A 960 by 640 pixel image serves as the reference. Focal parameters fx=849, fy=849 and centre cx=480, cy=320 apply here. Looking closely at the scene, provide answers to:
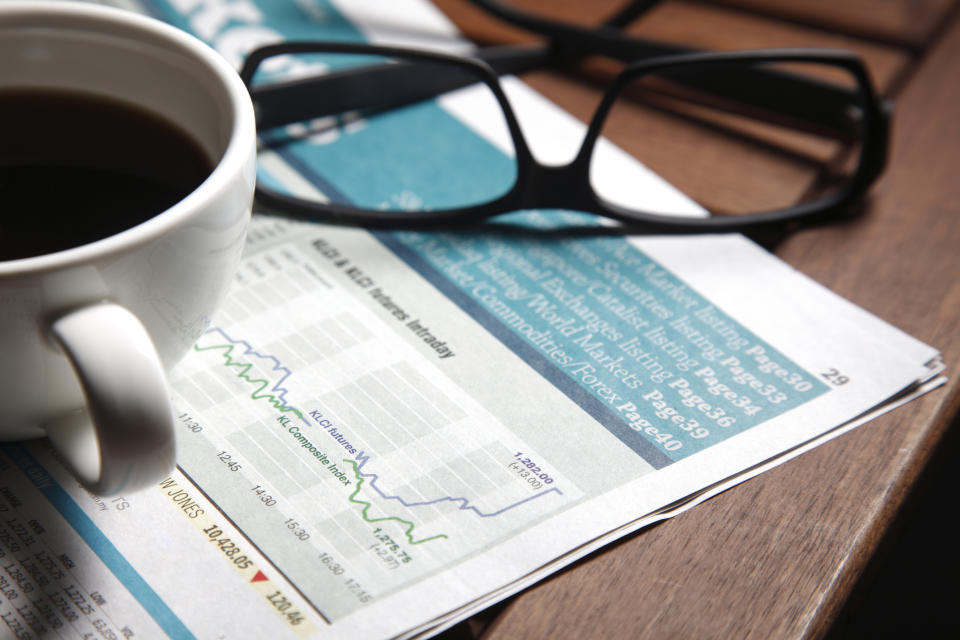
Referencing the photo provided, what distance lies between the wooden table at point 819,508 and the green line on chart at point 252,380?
12 cm

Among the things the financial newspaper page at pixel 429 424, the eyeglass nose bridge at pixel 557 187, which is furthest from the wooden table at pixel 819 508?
the eyeglass nose bridge at pixel 557 187

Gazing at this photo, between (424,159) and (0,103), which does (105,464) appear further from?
(424,159)

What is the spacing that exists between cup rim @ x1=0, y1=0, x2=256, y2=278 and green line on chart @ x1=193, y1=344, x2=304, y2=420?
84mm

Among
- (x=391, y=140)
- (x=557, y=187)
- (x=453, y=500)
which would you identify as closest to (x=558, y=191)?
(x=557, y=187)

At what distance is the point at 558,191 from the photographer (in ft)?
1.59

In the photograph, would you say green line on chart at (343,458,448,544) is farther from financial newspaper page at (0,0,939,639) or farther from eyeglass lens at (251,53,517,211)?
eyeglass lens at (251,53,517,211)

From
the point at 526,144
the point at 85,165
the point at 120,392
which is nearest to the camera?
the point at 120,392

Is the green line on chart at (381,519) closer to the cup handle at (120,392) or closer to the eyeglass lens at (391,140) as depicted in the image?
the cup handle at (120,392)

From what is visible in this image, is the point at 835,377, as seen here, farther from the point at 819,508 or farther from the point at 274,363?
the point at 274,363

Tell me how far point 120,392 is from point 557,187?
0.30 metres

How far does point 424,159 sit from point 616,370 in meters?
0.20

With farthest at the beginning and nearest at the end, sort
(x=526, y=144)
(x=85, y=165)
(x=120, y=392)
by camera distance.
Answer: (x=526, y=144), (x=85, y=165), (x=120, y=392)

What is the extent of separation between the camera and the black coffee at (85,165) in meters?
0.33

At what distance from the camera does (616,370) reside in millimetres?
392
